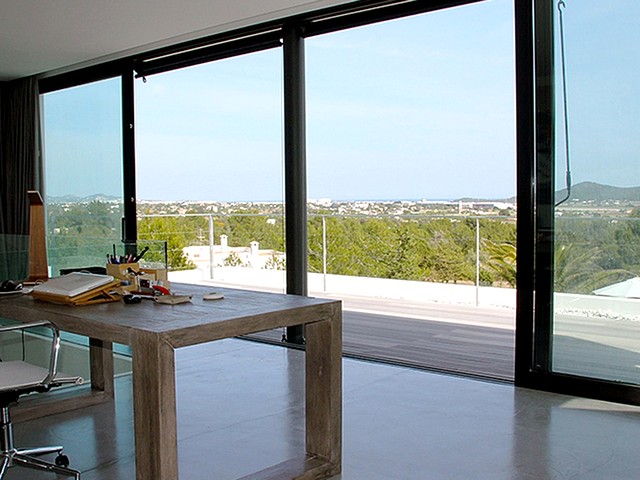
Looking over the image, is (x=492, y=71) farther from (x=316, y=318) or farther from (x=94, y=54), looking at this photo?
(x=316, y=318)

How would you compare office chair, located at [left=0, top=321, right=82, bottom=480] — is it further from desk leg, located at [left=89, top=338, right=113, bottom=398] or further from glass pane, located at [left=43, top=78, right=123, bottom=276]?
glass pane, located at [left=43, top=78, right=123, bottom=276]

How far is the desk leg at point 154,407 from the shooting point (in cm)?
213

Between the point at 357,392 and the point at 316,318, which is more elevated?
the point at 316,318

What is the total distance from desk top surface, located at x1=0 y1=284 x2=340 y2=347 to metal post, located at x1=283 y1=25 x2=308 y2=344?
2.22m

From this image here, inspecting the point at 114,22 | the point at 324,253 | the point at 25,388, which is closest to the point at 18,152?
the point at 114,22

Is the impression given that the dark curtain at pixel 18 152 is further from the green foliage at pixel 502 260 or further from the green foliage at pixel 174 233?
the green foliage at pixel 502 260

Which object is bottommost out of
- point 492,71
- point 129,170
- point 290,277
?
point 290,277

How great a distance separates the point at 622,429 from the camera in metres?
3.26

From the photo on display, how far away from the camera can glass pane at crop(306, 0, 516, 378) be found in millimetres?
6391

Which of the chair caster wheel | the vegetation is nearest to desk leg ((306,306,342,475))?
the chair caster wheel

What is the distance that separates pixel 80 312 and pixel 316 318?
0.89 m

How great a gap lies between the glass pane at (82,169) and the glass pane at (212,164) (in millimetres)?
1148

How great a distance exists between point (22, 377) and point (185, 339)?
0.76 m

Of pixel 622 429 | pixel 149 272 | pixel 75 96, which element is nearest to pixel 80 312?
pixel 149 272
